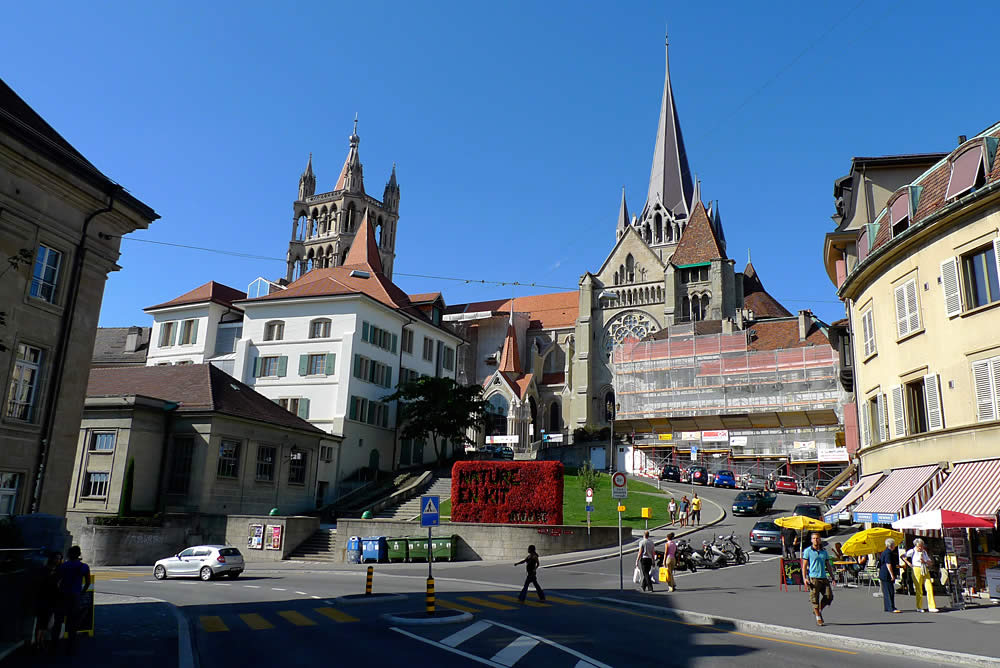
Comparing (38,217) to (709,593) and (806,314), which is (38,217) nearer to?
(709,593)

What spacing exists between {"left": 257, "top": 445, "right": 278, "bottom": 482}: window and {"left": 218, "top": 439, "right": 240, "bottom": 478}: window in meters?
1.33

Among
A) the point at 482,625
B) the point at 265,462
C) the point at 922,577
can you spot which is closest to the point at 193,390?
the point at 265,462

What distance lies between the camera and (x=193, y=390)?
118 feet

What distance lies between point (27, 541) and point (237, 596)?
24.2 feet

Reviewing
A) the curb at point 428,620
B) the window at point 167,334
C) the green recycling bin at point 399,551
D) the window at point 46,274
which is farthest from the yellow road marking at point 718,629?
the window at point 167,334

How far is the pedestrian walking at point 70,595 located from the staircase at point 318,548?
815 inches

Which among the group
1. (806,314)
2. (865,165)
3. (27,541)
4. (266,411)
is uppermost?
(806,314)

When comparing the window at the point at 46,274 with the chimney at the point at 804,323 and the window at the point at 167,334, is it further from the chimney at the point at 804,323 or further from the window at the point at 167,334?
the chimney at the point at 804,323

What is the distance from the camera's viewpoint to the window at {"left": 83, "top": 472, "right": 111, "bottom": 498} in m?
32.2

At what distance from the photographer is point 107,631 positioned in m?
13.0

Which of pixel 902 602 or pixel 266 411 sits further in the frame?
pixel 266 411

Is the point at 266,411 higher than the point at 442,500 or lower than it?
higher

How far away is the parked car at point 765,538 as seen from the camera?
2825 centimetres

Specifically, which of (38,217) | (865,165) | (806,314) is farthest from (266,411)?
(806,314)
